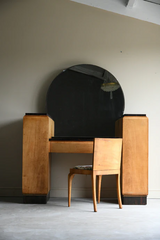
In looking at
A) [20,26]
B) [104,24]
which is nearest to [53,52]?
[20,26]

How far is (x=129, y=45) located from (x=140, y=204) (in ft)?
7.28

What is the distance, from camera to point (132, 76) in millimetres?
3785

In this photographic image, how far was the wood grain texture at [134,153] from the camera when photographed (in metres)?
3.05

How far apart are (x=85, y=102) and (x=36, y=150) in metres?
1.06

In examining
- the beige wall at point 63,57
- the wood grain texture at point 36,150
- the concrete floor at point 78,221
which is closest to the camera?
the concrete floor at point 78,221

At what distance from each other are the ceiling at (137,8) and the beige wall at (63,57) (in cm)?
10

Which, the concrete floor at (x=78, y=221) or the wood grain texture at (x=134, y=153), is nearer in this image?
the concrete floor at (x=78, y=221)

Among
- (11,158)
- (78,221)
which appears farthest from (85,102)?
(78,221)

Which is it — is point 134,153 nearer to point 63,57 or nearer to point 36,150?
point 36,150

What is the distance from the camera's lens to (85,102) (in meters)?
3.68

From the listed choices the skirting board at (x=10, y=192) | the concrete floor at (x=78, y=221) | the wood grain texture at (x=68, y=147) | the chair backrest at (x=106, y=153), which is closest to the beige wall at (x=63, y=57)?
the skirting board at (x=10, y=192)

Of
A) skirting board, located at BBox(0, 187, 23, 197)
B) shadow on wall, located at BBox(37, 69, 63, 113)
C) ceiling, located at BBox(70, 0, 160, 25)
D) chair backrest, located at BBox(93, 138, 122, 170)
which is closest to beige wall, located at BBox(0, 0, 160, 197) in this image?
shadow on wall, located at BBox(37, 69, 63, 113)

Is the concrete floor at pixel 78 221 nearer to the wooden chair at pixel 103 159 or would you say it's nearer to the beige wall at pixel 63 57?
the wooden chair at pixel 103 159

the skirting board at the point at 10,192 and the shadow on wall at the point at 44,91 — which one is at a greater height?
the shadow on wall at the point at 44,91
